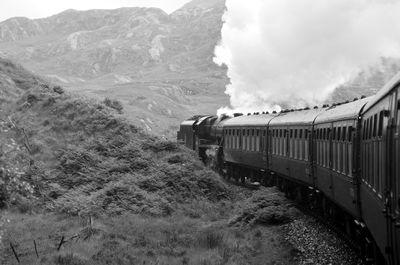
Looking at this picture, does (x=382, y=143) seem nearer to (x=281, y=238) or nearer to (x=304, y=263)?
(x=304, y=263)

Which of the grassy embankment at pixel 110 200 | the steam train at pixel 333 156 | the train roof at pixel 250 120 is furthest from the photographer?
the train roof at pixel 250 120

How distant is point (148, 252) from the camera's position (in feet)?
48.8

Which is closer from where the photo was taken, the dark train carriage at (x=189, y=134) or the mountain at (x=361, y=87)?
the dark train carriage at (x=189, y=134)

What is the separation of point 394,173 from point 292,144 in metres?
16.5

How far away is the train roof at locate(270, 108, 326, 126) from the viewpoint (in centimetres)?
2097

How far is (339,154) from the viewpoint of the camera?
15086 millimetres

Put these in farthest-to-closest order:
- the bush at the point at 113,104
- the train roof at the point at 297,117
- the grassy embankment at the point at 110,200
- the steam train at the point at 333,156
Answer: the bush at the point at 113,104 < the train roof at the point at 297,117 < the grassy embankment at the point at 110,200 < the steam train at the point at 333,156

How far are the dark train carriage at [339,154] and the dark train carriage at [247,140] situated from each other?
8735 mm

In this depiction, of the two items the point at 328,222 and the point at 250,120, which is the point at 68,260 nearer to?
the point at 328,222

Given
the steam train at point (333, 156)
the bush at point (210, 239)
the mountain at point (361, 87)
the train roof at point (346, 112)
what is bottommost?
the bush at point (210, 239)

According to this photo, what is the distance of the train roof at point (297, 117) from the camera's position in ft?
68.8

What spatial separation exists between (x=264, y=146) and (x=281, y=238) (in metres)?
11.4

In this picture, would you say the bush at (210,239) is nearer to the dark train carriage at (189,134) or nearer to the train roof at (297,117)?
the train roof at (297,117)

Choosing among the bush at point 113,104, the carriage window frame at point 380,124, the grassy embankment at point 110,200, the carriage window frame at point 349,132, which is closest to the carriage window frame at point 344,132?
the carriage window frame at point 349,132
